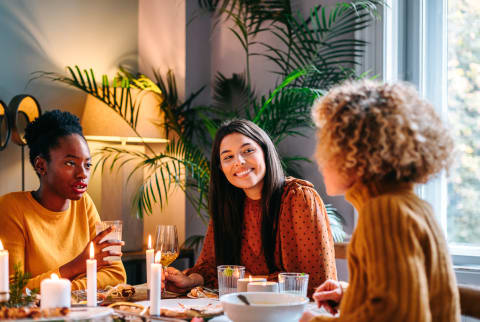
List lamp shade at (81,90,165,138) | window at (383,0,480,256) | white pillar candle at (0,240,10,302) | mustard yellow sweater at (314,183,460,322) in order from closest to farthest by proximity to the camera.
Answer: mustard yellow sweater at (314,183,460,322) → white pillar candle at (0,240,10,302) → window at (383,0,480,256) → lamp shade at (81,90,165,138)

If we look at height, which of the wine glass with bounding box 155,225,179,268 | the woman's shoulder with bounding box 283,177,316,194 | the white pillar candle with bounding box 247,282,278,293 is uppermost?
the woman's shoulder with bounding box 283,177,316,194

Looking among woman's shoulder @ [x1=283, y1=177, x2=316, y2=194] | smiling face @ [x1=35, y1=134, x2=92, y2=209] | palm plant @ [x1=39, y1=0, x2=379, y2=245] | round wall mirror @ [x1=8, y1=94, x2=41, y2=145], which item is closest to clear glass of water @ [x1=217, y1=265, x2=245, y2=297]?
woman's shoulder @ [x1=283, y1=177, x2=316, y2=194]

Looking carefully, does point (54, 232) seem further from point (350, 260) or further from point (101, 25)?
point (101, 25)

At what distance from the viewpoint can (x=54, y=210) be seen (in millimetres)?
2016

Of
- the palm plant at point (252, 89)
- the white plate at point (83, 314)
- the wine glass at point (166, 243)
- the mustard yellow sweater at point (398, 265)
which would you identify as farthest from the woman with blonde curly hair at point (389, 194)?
the palm plant at point (252, 89)

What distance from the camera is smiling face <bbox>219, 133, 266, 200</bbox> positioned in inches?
80.3

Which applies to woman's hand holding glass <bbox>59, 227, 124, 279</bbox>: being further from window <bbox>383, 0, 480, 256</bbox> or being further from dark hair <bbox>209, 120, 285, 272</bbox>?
window <bbox>383, 0, 480, 256</bbox>

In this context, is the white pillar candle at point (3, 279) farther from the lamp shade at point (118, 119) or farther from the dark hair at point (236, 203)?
the lamp shade at point (118, 119)

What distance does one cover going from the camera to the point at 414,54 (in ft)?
10.0

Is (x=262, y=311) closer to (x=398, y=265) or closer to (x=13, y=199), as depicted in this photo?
(x=398, y=265)

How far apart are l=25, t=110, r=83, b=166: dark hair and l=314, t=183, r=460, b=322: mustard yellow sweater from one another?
4.35 ft

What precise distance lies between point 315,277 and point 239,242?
36cm

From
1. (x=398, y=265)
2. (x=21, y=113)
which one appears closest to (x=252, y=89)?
(x=21, y=113)

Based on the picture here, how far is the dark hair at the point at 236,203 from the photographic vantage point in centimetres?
202
